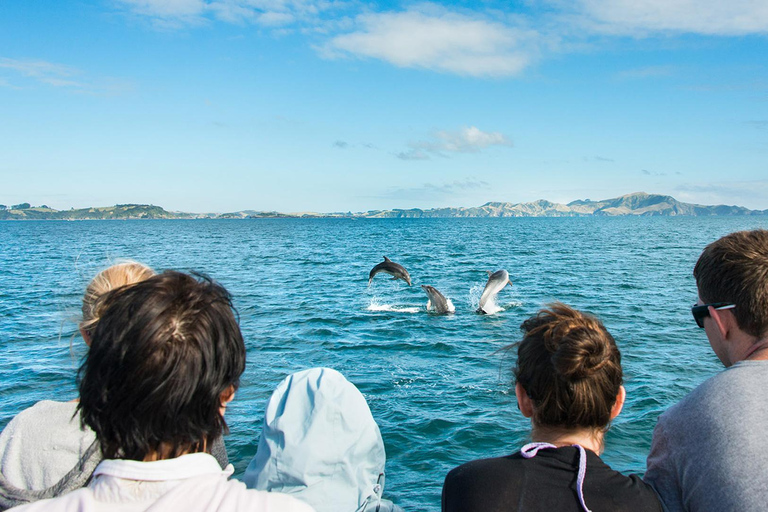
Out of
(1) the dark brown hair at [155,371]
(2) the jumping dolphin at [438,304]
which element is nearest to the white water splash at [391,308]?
(2) the jumping dolphin at [438,304]

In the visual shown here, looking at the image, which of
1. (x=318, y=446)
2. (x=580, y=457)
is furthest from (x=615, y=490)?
(x=318, y=446)

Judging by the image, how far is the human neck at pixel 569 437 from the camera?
2.57 m

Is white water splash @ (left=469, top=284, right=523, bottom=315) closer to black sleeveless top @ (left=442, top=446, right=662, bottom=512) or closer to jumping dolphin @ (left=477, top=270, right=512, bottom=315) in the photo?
jumping dolphin @ (left=477, top=270, right=512, bottom=315)

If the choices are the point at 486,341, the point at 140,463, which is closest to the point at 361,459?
the point at 140,463

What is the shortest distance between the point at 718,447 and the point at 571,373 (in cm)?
80

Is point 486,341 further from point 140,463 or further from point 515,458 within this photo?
point 140,463

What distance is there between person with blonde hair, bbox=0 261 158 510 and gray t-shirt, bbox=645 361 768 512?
2.76 meters

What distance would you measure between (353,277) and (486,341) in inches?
725

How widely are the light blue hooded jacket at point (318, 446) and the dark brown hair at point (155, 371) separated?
1487 millimetres

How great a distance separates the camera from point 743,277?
9.84 ft

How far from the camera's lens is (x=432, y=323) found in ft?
61.3

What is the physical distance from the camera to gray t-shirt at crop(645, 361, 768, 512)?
2480mm

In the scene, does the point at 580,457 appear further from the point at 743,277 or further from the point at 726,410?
the point at 743,277

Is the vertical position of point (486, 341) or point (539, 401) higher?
point (539, 401)
